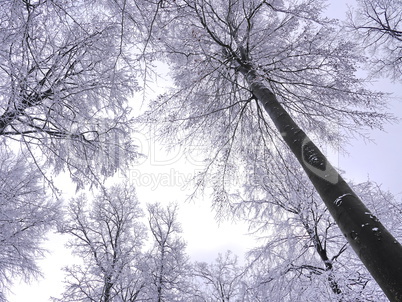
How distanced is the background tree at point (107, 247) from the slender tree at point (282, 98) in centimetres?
358

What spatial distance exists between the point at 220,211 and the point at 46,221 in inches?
189

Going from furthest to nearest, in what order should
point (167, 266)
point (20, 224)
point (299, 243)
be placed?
point (167, 266)
point (20, 224)
point (299, 243)

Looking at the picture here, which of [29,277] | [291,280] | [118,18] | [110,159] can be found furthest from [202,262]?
[118,18]

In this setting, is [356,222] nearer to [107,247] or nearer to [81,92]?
[81,92]

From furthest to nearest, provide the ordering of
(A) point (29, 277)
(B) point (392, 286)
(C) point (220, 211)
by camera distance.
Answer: (A) point (29, 277)
(C) point (220, 211)
(B) point (392, 286)

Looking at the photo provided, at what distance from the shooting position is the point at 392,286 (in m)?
1.14

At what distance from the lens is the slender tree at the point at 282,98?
5.02 feet

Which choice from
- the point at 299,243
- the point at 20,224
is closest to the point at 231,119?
the point at 299,243

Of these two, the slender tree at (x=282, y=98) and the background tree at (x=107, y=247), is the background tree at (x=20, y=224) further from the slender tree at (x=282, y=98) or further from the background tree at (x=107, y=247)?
the slender tree at (x=282, y=98)

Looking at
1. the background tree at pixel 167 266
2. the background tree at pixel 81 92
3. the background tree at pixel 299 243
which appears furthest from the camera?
the background tree at pixel 167 266

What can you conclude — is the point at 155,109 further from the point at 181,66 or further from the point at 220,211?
the point at 220,211

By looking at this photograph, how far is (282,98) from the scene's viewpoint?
3.89 meters

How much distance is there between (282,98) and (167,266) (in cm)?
733

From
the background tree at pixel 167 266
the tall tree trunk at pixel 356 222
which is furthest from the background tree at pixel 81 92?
the background tree at pixel 167 266
